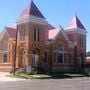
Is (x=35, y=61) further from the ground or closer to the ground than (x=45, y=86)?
further from the ground

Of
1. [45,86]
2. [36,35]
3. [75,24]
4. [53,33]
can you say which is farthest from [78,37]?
[45,86]

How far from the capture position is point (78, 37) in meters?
66.8

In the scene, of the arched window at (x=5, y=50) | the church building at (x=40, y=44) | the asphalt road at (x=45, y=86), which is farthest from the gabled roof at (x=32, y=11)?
the asphalt road at (x=45, y=86)

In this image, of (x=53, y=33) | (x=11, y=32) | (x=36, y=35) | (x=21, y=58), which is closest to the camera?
(x=36, y=35)

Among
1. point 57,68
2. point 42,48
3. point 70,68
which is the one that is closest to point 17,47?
point 42,48

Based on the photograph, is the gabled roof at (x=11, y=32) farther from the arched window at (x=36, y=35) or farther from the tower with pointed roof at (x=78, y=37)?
the tower with pointed roof at (x=78, y=37)

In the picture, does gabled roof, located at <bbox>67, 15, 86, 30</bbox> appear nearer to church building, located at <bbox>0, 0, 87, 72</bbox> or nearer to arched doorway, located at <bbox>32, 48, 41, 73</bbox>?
church building, located at <bbox>0, 0, 87, 72</bbox>

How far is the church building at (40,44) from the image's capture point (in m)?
55.3

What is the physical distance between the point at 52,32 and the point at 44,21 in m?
7.06

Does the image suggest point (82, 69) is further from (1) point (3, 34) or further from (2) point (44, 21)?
(1) point (3, 34)

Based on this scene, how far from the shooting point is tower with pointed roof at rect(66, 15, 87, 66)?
66.4m

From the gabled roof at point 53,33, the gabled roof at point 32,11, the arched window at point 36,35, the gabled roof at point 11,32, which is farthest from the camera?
the gabled roof at point 53,33

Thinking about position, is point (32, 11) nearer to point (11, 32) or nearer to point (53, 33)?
point (11, 32)

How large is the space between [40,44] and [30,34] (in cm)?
305
